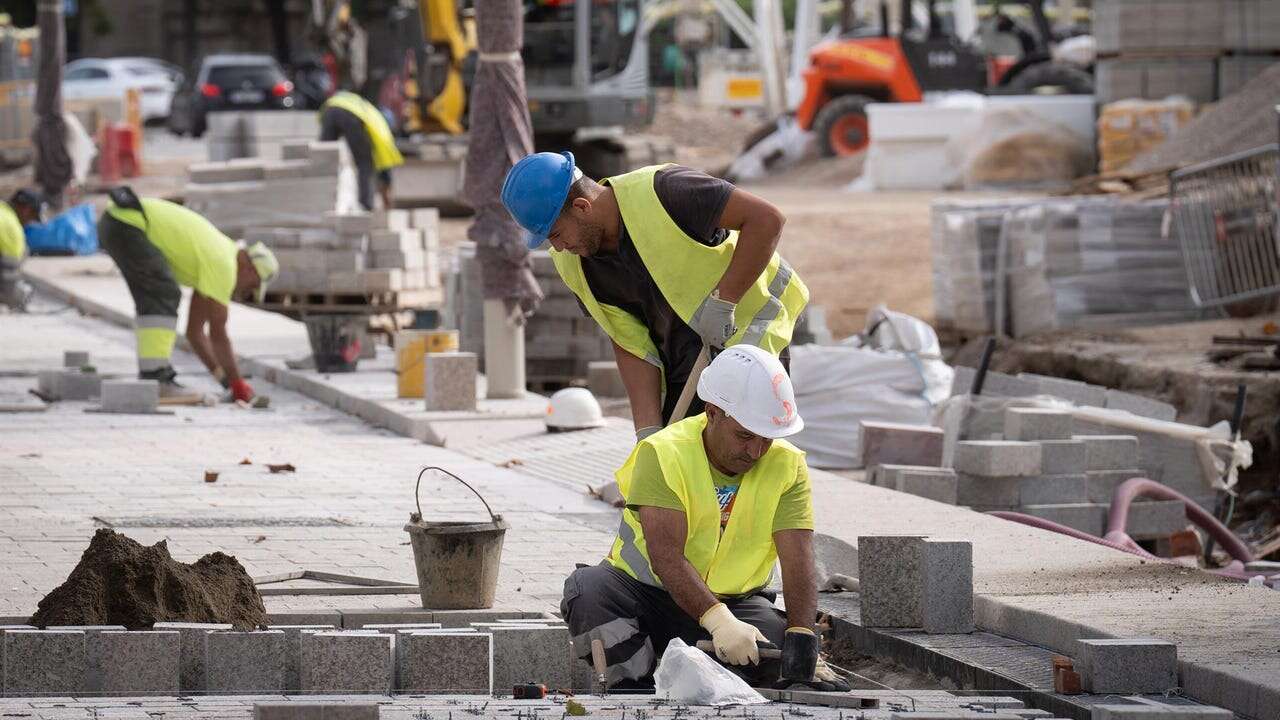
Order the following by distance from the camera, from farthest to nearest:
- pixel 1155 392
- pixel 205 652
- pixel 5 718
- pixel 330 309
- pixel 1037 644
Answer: pixel 330 309 → pixel 1155 392 → pixel 1037 644 → pixel 205 652 → pixel 5 718

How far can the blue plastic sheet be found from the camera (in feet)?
85.2

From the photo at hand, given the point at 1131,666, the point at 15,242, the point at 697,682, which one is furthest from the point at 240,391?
the point at 1131,666

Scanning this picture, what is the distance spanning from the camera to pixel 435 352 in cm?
1298

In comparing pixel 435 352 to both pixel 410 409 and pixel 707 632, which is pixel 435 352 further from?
pixel 707 632

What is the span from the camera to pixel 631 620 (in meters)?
5.68

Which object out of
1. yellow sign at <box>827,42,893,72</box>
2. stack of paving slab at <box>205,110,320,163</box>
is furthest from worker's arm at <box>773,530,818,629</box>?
yellow sign at <box>827,42,893,72</box>

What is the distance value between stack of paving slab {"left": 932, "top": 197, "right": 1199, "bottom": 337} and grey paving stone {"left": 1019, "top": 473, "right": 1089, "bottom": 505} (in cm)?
658

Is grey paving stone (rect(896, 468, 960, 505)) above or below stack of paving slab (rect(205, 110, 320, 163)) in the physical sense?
above

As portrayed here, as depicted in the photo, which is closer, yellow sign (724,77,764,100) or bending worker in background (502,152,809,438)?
bending worker in background (502,152,809,438)

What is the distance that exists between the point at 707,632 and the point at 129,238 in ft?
26.6

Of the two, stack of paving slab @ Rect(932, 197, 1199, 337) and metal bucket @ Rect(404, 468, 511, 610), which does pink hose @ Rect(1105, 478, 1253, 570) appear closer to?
metal bucket @ Rect(404, 468, 511, 610)

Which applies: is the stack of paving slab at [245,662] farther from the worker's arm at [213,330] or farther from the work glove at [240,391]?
the work glove at [240,391]

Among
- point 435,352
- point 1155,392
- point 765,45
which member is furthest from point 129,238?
point 765,45

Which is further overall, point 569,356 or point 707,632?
point 569,356
